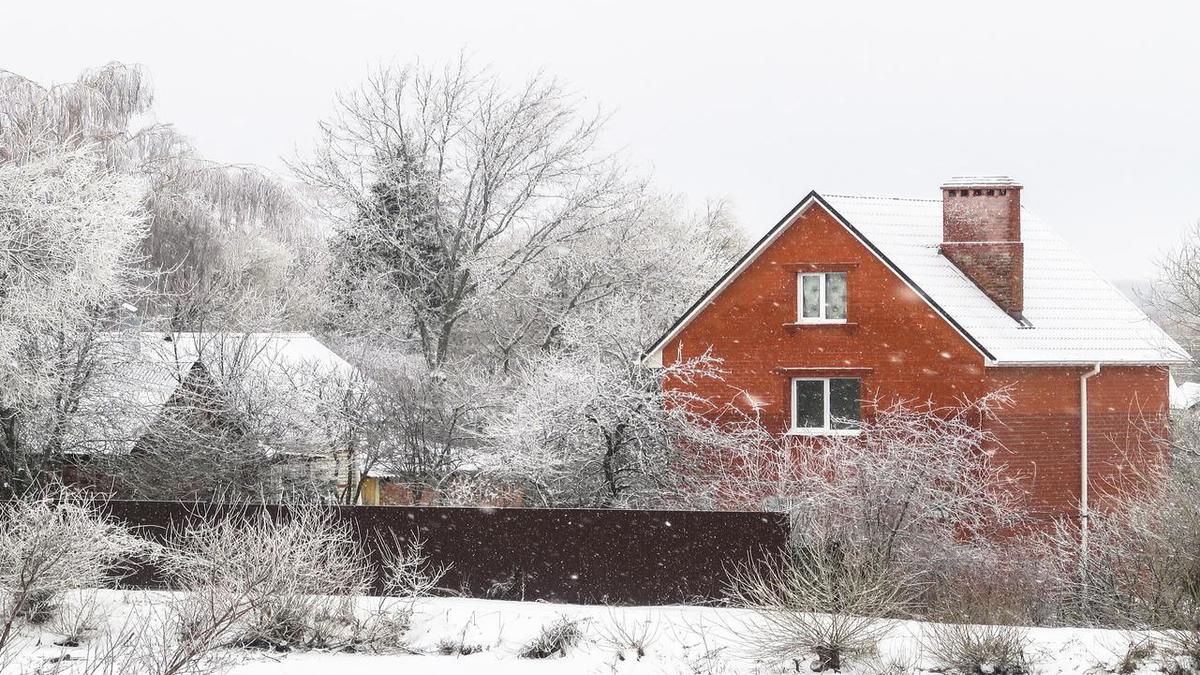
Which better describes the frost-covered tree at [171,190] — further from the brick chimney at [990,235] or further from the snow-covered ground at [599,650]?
the brick chimney at [990,235]

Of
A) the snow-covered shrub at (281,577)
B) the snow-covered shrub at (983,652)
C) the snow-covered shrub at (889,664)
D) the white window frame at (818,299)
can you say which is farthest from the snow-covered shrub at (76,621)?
the white window frame at (818,299)

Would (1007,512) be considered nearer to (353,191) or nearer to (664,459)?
(664,459)

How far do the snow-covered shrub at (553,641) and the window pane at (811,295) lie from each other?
10763mm

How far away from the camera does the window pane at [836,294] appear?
82.4 ft

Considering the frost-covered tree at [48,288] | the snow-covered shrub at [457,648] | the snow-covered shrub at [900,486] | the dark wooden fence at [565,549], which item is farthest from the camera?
the frost-covered tree at [48,288]

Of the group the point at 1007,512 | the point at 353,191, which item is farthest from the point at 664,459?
the point at 353,191

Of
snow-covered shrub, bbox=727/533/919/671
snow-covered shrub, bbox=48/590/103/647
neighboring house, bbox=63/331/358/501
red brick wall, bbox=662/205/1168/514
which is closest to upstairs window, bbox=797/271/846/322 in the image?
red brick wall, bbox=662/205/1168/514

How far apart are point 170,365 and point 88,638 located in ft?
33.9

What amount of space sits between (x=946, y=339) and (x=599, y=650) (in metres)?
10.9

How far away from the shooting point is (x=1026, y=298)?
2602 cm

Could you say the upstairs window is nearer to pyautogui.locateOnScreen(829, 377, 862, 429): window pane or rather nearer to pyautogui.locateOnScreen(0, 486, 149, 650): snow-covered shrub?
pyautogui.locateOnScreen(829, 377, 862, 429): window pane

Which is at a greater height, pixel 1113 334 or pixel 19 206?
pixel 19 206

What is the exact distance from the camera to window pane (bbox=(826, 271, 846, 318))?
25.1m

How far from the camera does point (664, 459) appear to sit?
2420 centimetres
